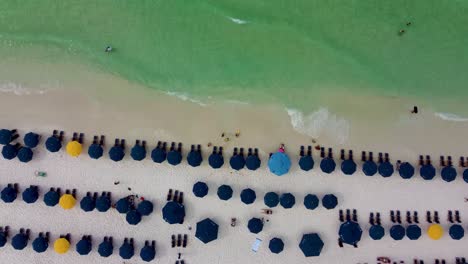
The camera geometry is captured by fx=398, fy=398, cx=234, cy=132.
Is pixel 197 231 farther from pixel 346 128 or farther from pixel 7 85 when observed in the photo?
pixel 7 85

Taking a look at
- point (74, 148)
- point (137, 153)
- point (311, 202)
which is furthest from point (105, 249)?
point (311, 202)

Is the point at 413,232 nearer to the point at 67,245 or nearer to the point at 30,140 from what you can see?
the point at 67,245

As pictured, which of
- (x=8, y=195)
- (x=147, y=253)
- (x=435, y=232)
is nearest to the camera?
(x=8, y=195)

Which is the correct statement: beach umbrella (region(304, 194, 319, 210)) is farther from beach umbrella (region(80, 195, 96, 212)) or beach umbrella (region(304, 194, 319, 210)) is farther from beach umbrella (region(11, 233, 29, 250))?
beach umbrella (region(11, 233, 29, 250))

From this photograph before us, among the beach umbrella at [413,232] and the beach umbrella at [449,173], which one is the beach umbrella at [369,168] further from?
the beach umbrella at [449,173]

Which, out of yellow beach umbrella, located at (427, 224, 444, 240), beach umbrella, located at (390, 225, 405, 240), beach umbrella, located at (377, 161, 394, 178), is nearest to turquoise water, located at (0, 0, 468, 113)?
beach umbrella, located at (377, 161, 394, 178)
